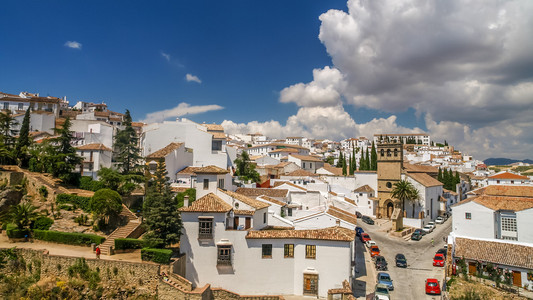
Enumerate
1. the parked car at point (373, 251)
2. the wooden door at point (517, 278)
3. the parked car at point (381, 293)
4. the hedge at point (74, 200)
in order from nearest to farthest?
1. the parked car at point (381, 293)
2. the wooden door at point (517, 278)
3. the hedge at point (74, 200)
4. the parked car at point (373, 251)

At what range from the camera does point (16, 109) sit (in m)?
57.2

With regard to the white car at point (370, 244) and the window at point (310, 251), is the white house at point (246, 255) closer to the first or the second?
the window at point (310, 251)

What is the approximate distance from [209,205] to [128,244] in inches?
291

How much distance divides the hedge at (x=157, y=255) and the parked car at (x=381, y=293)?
1481cm

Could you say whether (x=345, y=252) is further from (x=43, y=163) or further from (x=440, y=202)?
(x=440, y=202)

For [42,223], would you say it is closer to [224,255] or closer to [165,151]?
[165,151]

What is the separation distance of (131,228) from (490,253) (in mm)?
30081

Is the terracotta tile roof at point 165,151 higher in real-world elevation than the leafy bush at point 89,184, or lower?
higher

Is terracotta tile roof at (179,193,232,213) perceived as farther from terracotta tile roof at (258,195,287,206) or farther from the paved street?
the paved street

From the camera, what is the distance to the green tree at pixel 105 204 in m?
26.1

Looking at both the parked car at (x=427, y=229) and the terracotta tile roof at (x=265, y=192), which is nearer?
the terracotta tile roof at (x=265, y=192)

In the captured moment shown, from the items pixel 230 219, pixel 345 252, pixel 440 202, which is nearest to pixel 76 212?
pixel 230 219

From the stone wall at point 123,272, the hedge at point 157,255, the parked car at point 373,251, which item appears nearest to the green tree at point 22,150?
the stone wall at point 123,272

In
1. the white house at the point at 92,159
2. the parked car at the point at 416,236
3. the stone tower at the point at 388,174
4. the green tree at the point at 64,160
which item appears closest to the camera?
the green tree at the point at 64,160
